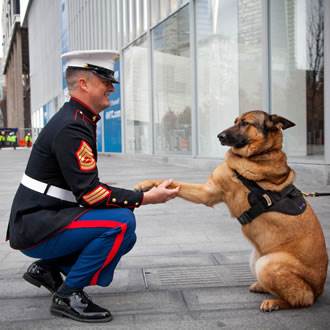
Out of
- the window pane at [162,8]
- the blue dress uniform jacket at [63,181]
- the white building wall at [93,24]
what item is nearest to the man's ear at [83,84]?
the blue dress uniform jacket at [63,181]

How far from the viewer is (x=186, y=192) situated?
366 cm

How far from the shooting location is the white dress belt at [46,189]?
3369mm

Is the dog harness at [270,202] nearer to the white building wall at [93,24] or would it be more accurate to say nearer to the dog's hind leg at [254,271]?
the dog's hind leg at [254,271]

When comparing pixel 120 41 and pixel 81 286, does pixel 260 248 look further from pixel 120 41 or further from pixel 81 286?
pixel 120 41

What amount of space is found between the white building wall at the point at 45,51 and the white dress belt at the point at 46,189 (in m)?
36.7

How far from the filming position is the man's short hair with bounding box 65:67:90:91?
344cm

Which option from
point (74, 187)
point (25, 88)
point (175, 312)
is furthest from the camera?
point (25, 88)

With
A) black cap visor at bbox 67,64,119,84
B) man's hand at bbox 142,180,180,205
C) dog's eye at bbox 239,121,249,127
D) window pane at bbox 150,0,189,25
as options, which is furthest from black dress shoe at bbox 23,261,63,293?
window pane at bbox 150,0,189,25

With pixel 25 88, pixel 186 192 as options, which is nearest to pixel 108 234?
pixel 186 192

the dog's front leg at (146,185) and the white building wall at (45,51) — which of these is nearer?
the dog's front leg at (146,185)

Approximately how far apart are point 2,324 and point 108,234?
927 mm

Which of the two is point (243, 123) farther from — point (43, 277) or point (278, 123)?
point (43, 277)

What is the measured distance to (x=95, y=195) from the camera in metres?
3.25

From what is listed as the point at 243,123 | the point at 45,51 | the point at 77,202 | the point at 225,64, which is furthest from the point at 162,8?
the point at 45,51
